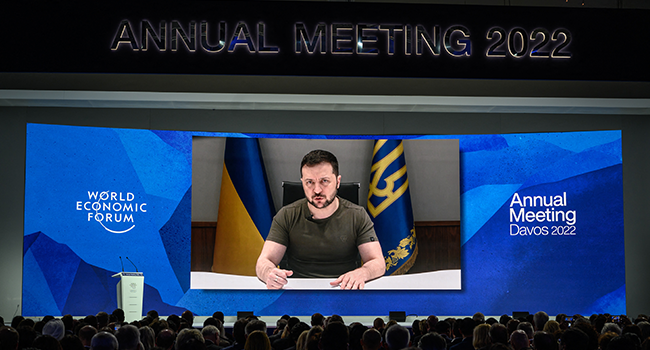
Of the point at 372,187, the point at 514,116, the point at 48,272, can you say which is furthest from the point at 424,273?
the point at 48,272

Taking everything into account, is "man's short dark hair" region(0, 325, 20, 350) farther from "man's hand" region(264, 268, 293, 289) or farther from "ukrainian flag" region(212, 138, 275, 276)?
"man's hand" region(264, 268, 293, 289)

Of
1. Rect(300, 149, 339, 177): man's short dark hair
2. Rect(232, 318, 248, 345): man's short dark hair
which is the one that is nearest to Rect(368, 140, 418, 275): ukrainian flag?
Rect(300, 149, 339, 177): man's short dark hair

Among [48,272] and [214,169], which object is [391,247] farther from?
[48,272]

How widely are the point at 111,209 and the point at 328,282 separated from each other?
3627 millimetres

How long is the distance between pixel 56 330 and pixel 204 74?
9.41 feet

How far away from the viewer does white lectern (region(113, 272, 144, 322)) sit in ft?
26.6

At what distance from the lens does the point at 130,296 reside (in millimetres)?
8156

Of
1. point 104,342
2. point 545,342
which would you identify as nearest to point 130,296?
point 104,342

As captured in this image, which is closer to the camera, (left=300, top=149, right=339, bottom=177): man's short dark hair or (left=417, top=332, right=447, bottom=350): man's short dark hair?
(left=417, top=332, right=447, bottom=350): man's short dark hair

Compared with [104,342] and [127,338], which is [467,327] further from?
[104,342]

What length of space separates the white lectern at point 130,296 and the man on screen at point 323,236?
6.29ft

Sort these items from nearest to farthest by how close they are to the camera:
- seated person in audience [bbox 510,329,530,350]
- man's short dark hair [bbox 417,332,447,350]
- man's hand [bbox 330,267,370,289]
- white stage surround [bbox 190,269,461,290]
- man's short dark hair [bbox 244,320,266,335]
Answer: man's short dark hair [bbox 417,332,447,350] → seated person in audience [bbox 510,329,530,350] → man's short dark hair [bbox 244,320,266,335] → white stage surround [bbox 190,269,461,290] → man's hand [bbox 330,267,370,289]

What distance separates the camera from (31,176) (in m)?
9.10

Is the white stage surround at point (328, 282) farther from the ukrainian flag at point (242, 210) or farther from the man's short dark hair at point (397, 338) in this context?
the man's short dark hair at point (397, 338)
